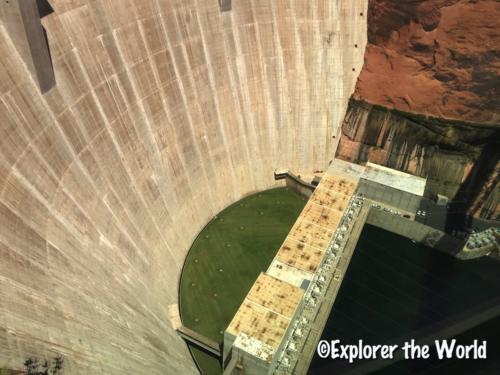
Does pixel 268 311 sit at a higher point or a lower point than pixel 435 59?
lower

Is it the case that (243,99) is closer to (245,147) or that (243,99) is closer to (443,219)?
(245,147)

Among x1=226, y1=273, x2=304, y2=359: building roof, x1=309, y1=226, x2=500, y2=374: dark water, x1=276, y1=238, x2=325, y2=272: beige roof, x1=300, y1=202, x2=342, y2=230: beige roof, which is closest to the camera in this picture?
x1=226, y1=273, x2=304, y2=359: building roof

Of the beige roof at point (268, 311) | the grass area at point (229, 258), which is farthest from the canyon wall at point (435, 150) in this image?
the beige roof at point (268, 311)

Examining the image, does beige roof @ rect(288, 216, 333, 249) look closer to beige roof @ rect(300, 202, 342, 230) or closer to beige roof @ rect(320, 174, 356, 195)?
beige roof @ rect(300, 202, 342, 230)

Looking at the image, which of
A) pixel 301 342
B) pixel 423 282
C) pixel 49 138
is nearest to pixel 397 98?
pixel 423 282

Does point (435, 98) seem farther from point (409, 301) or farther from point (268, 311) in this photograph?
point (268, 311)

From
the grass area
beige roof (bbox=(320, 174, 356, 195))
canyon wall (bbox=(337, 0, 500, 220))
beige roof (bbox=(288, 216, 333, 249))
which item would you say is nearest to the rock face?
canyon wall (bbox=(337, 0, 500, 220))

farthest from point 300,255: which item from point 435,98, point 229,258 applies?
point 435,98
